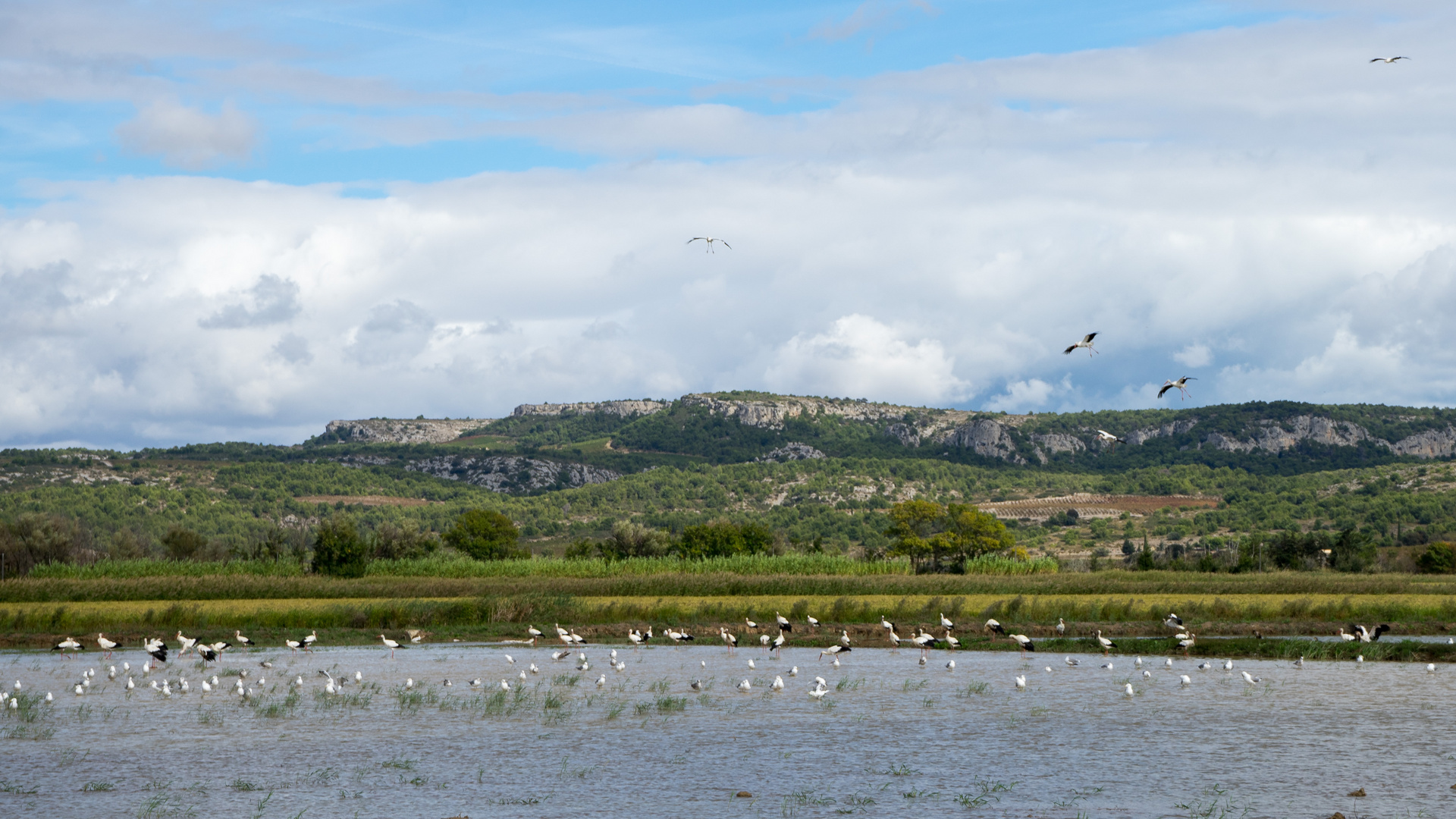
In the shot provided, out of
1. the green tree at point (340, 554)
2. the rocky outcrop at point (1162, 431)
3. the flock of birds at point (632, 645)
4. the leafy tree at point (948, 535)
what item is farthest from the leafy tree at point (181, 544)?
the rocky outcrop at point (1162, 431)

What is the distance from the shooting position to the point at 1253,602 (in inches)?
1917

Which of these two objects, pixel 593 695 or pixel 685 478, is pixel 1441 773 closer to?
pixel 593 695

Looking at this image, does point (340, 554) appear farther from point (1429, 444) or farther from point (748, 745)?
point (1429, 444)

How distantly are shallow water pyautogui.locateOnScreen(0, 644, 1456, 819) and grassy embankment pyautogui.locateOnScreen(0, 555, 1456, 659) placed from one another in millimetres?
9070

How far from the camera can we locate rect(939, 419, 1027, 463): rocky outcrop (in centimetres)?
19041

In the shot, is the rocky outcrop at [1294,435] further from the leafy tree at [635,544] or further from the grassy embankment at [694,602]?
the grassy embankment at [694,602]

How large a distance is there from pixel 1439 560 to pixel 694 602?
1945 inches

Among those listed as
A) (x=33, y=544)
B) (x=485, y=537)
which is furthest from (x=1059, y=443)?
(x=33, y=544)

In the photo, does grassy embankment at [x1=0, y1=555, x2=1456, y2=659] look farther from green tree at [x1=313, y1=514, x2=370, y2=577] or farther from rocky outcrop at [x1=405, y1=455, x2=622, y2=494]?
rocky outcrop at [x1=405, y1=455, x2=622, y2=494]

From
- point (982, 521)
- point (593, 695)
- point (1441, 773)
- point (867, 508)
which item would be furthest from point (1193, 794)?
point (867, 508)

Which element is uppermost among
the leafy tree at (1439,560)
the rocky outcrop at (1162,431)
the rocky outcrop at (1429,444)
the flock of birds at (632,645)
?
the rocky outcrop at (1162,431)

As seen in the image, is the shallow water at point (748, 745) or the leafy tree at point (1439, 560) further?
the leafy tree at point (1439, 560)

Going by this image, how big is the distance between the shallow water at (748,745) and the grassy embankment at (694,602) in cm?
907

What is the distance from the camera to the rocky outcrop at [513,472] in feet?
596
